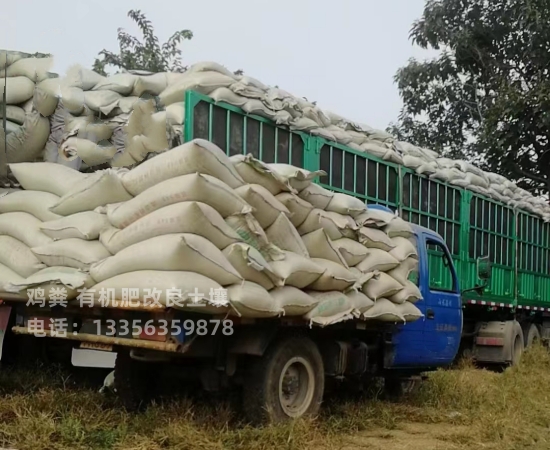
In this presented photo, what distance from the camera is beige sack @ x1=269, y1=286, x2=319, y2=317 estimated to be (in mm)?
4320

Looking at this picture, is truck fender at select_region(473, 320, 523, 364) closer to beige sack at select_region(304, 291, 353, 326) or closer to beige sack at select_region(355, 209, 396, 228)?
beige sack at select_region(355, 209, 396, 228)

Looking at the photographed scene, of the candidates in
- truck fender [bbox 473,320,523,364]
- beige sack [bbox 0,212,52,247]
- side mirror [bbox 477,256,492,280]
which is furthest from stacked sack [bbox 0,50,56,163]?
truck fender [bbox 473,320,523,364]

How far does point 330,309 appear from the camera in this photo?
4730mm

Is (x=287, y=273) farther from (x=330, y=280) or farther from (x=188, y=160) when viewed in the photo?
(x=188, y=160)

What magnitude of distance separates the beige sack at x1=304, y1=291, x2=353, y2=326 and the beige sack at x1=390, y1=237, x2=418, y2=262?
959mm

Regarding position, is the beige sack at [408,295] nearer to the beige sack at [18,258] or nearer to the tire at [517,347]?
the beige sack at [18,258]

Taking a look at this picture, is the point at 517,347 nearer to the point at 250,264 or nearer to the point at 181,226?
the point at 250,264

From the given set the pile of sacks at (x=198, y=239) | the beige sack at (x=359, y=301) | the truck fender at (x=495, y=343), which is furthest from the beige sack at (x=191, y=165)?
the truck fender at (x=495, y=343)

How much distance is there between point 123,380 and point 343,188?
3254 mm

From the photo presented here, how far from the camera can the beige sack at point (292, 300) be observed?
4.32m

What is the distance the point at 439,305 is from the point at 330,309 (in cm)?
216

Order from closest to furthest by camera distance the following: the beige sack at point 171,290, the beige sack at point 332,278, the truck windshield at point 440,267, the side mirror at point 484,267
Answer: the beige sack at point 171,290 < the beige sack at point 332,278 < the truck windshield at point 440,267 < the side mirror at point 484,267

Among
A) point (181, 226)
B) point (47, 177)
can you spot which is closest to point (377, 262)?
point (181, 226)

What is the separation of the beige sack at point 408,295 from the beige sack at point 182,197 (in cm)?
182
